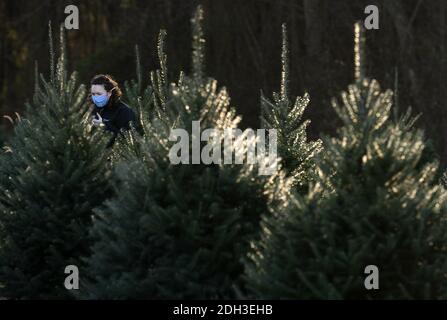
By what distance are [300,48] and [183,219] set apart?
61.5 ft

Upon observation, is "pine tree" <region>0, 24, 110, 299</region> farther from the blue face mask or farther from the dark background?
the dark background

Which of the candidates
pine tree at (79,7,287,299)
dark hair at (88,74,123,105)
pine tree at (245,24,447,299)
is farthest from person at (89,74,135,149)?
pine tree at (245,24,447,299)

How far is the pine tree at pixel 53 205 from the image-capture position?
24.5 feet

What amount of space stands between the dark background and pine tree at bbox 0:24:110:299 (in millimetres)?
14776

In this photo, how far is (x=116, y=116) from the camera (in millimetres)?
10211

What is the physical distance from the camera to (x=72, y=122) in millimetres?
7699

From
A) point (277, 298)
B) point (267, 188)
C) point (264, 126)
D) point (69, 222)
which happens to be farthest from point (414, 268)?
point (264, 126)

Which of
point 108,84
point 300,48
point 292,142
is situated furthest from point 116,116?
point 300,48

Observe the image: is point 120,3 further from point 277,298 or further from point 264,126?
point 277,298

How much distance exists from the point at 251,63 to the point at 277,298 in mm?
19324

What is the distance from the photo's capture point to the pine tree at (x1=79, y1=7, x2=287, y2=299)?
6.29 meters

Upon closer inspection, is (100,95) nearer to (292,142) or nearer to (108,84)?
(108,84)

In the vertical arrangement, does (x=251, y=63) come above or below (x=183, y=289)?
above

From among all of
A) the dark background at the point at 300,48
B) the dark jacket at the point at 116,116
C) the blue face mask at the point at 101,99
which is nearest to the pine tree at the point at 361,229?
the dark jacket at the point at 116,116
